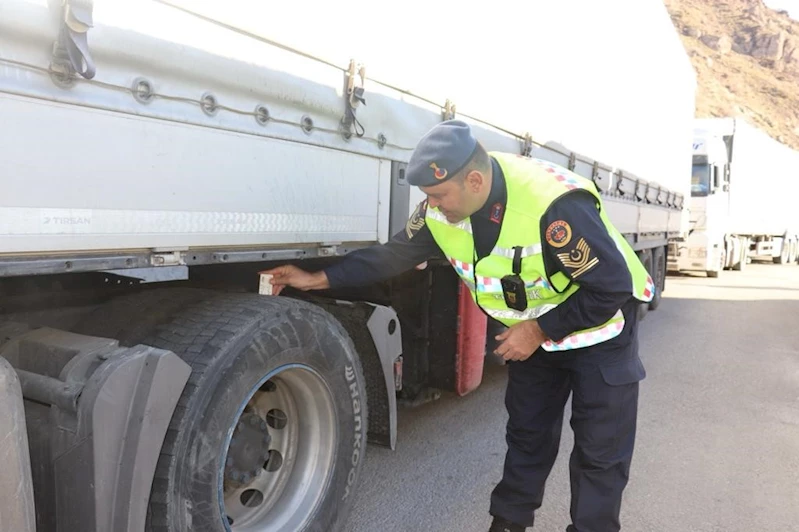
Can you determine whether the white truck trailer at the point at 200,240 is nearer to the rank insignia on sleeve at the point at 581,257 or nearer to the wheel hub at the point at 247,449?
the wheel hub at the point at 247,449

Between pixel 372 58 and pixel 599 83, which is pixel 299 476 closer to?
pixel 372 58

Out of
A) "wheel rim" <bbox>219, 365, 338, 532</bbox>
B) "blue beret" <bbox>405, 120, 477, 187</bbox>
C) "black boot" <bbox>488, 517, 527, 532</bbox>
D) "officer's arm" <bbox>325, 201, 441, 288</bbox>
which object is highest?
"blue beret" <bbox>405, 120, 477, 187</bbox>

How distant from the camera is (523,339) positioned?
8.19ft

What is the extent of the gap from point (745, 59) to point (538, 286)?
244ft

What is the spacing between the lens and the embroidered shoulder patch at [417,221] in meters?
2.77

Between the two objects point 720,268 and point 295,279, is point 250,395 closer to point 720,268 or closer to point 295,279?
point 295,279

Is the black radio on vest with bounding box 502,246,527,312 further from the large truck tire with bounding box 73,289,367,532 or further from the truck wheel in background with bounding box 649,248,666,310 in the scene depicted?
the truck wheel in background with bounding box 649,248,666,310

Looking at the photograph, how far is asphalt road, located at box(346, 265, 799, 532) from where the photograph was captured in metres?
3.32

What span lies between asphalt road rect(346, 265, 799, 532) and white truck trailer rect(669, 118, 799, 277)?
660cm

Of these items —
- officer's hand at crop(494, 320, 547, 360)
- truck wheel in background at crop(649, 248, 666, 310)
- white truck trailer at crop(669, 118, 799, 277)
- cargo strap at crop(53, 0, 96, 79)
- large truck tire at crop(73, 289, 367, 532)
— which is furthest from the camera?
white truck trailer at crop(669, 118, 799, 277)

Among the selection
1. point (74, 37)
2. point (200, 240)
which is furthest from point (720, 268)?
point (74, 37)

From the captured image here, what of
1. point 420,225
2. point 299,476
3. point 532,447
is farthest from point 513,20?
point 299,476

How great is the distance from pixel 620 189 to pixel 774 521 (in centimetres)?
422

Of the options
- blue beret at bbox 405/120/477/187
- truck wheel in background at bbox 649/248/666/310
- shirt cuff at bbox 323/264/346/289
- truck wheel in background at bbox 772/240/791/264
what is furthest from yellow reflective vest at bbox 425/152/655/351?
truck wheel in background at bbox 772/240/791/264
